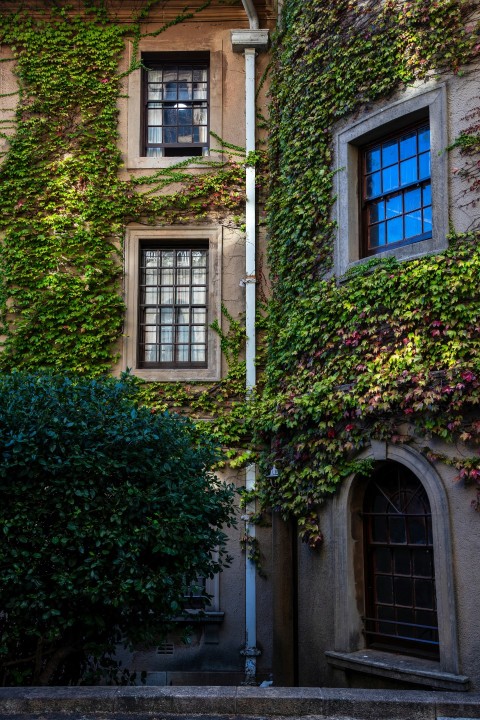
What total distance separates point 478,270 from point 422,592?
328 cm

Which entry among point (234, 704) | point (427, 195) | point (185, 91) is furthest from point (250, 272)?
point (234, 704)

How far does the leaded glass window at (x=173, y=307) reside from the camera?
12.0 m

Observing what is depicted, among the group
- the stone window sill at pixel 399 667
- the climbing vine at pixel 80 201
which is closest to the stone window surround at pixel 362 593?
the stone window sill at pixel 399 667

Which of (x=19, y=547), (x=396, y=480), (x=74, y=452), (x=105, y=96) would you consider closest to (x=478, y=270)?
(x=396, y=480)

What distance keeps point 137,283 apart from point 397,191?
453cm

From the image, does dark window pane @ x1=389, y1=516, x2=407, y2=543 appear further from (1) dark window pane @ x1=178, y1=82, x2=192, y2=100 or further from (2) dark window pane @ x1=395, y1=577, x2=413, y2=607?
(1) dark window pane @ x1=178, y1=82, x2=192, y2=100

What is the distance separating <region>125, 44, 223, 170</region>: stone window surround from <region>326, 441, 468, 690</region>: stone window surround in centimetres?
606

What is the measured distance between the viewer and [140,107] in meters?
12.5

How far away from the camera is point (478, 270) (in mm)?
7551

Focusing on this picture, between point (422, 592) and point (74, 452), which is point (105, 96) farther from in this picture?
point (422, 592)

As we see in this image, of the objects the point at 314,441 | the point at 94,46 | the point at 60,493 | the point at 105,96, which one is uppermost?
the point at 94,46

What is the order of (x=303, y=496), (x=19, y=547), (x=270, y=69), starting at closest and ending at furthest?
(x=19, y=547)
(x=303, y=496)
(x=270, y=69)

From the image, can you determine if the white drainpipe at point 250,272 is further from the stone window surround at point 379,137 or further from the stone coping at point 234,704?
the stone coping at point 234,704

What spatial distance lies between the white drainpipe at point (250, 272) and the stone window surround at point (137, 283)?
535 millimetres
